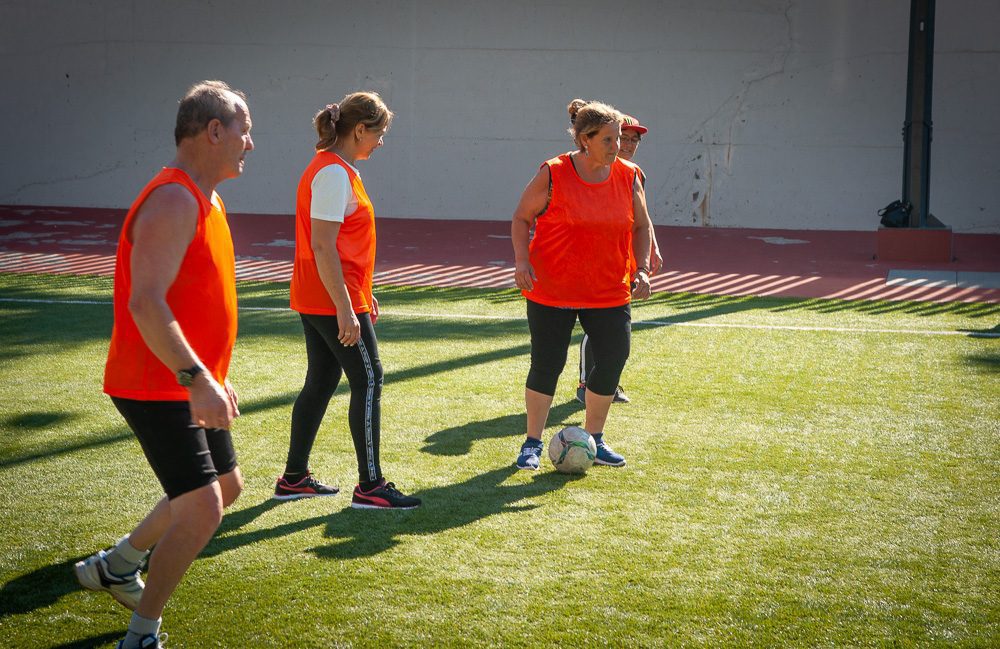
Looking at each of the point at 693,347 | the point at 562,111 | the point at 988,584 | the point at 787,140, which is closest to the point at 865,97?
the point at 787,140

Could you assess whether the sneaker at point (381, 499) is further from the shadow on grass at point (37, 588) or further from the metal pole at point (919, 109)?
the metal pole at point (919, 109)

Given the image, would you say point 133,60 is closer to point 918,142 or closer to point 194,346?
point 918,142

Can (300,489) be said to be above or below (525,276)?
below

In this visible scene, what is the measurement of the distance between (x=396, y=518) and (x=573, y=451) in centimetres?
102

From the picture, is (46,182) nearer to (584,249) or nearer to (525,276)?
(525,276)

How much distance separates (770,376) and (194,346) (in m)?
5.20

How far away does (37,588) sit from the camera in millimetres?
3662

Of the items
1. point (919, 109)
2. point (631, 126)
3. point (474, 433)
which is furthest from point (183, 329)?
point (919, 109)

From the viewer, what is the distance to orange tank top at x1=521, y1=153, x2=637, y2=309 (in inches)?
192

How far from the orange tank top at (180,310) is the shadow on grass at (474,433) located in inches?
103

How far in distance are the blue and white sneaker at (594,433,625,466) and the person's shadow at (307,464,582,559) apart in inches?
9.7

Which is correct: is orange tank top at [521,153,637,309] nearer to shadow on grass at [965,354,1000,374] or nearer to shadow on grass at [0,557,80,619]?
shadow on grass at [0,557,80,619]

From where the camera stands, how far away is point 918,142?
13820 mm

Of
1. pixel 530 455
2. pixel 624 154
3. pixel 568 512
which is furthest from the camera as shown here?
pixel 624 154
